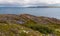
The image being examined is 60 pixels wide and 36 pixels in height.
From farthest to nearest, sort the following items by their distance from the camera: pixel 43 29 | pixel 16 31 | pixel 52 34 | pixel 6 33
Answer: pixel 43 29, pixel 52 34, pixel 16 31, pixel 6 33

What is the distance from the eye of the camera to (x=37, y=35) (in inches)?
907

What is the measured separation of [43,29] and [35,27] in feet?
4.49

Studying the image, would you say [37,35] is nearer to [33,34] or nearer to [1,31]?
[33,34]

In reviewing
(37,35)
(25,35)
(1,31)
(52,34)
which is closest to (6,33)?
(1,31)

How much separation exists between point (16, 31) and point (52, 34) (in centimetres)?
610

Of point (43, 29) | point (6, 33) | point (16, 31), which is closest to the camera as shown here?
point (6, 33)

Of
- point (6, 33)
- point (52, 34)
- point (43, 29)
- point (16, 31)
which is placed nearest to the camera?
point (6, 33)

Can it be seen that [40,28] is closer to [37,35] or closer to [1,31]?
[37,35]

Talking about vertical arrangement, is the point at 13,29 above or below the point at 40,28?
above

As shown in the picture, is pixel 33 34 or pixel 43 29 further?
pixel 43 29

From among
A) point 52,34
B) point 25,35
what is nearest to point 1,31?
point 25,35

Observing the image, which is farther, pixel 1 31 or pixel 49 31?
pixel 49 31

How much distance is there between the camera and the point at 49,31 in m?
27.7

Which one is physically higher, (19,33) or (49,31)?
(19,33)
